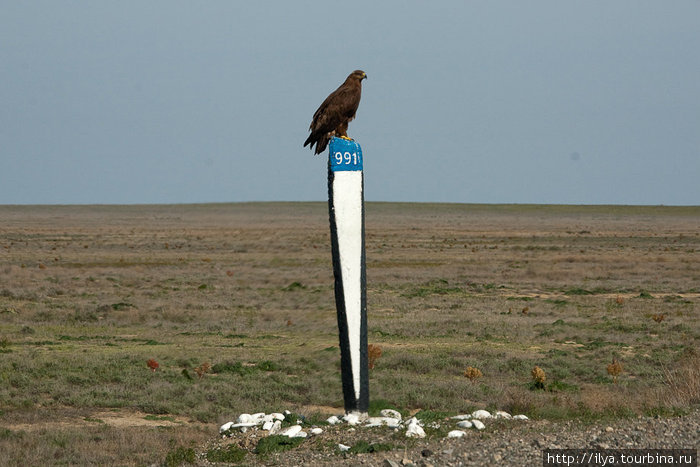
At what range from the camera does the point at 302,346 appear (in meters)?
19.5

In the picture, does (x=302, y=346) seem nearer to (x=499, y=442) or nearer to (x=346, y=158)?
(x=346, y=158)

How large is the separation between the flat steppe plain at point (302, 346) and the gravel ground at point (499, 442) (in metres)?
0.08

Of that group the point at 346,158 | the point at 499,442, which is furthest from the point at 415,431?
the point at 346,158

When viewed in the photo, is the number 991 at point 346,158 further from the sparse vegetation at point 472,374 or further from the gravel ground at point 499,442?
the sparse vegetation at point 472,374

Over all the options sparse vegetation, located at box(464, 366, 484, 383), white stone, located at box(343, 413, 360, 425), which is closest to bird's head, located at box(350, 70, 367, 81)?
white stone, located at box(343, 413, 360, 425)

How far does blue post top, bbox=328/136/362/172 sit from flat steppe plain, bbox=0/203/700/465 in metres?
3.18

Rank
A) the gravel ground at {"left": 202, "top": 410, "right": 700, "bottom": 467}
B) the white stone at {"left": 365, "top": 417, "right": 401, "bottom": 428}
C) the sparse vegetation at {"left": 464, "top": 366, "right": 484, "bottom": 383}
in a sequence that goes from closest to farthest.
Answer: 1. the gravel ground at {"left": 202, "top": 410, "right": 700, "bottom": 467}
2. the white stone at {"left": 365, "top": 417, "right": 401, "bottom": 428}
3. the sparse vegetation at {"left": 464, "top": 366, "right": 484, "bottom": 383}

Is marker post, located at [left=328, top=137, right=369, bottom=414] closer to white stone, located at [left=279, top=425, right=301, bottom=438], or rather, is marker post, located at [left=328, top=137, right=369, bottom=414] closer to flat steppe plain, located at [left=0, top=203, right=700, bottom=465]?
white stone, located at [left=279, top=425, right=301, bottom=438]

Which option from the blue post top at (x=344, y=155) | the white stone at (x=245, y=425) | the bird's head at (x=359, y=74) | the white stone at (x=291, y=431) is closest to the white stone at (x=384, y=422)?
the white stone at (x=291, y=431)

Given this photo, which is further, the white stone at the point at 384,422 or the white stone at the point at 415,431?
the white stone at the point at 384,422

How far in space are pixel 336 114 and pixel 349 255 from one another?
1791 millimetres

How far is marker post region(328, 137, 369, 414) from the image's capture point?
32.4 feet

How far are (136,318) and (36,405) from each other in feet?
35.6

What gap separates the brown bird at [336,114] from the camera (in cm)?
1031
